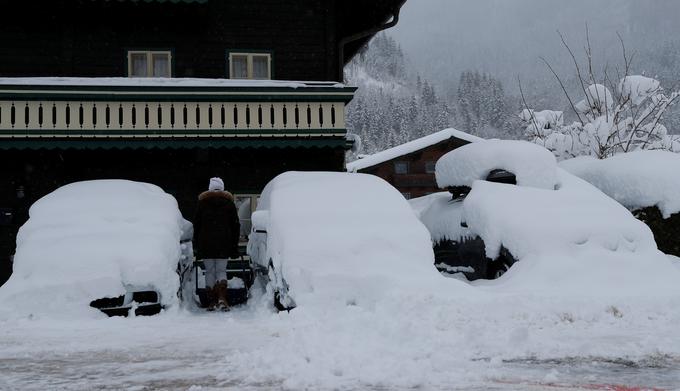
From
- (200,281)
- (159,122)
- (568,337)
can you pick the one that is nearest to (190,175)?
(159,122)

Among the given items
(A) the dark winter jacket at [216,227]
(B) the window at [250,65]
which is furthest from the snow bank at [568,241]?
(B) the window at [250,65]

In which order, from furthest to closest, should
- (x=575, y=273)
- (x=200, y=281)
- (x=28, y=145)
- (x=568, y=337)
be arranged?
(x=28, y=145), (x=200, y=281), (x=575, y=273), (x=568, y=337)

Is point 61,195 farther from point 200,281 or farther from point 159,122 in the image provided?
point 159,122

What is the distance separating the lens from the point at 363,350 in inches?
206

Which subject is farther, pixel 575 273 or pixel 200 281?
pixel 200 281

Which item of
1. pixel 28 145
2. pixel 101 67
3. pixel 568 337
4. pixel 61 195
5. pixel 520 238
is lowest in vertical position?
pixel 568 337

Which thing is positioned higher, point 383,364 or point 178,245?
point 178,245

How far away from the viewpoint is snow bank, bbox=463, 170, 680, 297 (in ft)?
26.7

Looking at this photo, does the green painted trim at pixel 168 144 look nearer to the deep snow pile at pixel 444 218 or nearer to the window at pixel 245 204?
the window at pixel 245 204

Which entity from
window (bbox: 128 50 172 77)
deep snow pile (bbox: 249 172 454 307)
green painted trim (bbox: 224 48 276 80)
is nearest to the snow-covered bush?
green painted trim (bbox: 224 48 276 80)

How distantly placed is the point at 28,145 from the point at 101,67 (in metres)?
2.64

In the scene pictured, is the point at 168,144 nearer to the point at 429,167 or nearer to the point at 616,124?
the point at 616,124

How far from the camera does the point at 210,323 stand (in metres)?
7.27

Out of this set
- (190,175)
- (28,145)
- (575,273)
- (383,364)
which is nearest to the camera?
(383,364)
